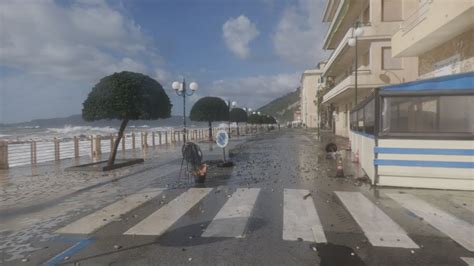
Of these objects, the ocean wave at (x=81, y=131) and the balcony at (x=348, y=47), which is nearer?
the balcony at (x=348, y=47)

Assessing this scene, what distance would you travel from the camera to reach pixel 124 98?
1413 centimetres

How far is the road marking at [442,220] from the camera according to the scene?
5.50 m

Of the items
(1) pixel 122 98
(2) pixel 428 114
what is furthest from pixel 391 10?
(1) pixel 122 98

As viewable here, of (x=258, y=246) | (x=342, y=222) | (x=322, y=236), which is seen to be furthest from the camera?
(x=342, y=222)

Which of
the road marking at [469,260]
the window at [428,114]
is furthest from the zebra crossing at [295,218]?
the window at [428,114]

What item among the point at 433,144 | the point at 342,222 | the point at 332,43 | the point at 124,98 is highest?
the point at 332,43

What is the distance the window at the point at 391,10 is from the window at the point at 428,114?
20202 millimetres

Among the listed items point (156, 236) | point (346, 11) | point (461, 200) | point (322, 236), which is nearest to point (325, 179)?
point (461, 200)

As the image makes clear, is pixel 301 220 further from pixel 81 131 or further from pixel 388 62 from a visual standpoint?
pixel 81 131

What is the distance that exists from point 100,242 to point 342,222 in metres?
3.66

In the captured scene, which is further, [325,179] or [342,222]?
[325,179]

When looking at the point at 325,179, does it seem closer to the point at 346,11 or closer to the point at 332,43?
the point at 346,11

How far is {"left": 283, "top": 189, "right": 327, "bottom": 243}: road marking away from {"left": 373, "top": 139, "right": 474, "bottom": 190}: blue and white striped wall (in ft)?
7.29

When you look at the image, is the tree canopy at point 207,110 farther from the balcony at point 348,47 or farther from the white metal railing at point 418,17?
the white metal railing at point 418,17
